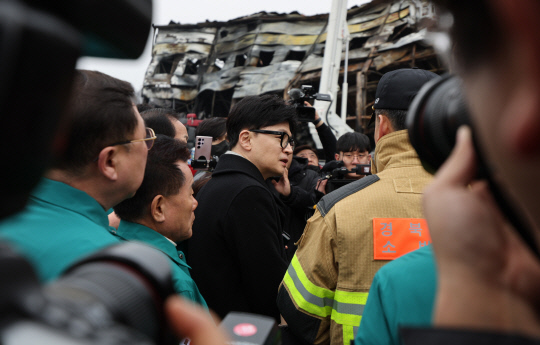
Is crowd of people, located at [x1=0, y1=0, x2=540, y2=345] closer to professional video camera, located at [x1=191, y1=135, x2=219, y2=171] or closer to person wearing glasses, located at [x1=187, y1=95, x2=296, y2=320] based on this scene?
person wearing glasses, located at [x1=187, y1=95, x2=296, y2=320]

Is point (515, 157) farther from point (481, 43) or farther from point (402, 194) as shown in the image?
point (402, 194)

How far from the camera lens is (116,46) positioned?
56cm

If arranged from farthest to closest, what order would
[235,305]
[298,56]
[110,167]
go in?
[298,56] → [235,305] → [110,167]

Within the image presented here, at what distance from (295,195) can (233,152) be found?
1420mm

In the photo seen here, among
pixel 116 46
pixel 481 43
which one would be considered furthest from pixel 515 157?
pixel 116 46

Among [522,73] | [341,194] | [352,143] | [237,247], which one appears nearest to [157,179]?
[237,247]

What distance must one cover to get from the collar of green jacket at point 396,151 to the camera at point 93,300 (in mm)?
1945

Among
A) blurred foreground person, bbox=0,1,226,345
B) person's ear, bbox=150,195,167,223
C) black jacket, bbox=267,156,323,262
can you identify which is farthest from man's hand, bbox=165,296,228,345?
black jacket, bbox=267,156,323,262

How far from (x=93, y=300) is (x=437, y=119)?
65 cm

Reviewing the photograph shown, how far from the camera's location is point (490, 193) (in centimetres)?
71

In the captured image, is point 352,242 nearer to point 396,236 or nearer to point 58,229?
point 396,236

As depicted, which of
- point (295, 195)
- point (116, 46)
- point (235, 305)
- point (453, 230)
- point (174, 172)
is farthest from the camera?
point (295, 195)

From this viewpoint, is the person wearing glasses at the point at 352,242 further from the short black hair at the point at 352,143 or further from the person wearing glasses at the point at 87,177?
the short black hair at the point at 352,143

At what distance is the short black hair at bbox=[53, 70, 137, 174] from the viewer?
1.65 meters
